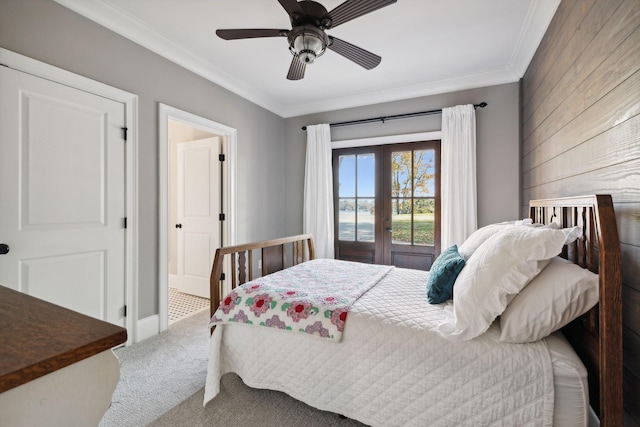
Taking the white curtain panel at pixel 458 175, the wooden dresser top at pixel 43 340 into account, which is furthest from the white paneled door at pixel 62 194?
the white curtain panel at pixel 458 175

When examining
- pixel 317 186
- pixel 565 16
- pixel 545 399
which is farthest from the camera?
pixel 317 186

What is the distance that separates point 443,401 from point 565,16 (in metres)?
2.36

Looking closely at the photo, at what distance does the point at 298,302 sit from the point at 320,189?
2.48 m

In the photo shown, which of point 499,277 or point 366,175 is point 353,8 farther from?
point 366,175

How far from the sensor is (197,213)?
374 centimetres

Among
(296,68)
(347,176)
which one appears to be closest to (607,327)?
(296,68)

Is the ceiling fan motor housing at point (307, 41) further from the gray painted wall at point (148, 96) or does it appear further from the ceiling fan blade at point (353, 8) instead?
the gray painted wall at point (148, 96)

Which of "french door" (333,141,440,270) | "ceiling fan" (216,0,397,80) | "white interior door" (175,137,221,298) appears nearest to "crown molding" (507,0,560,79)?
"french door" (333,141,440,270)

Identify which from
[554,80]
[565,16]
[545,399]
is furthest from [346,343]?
[565,16]

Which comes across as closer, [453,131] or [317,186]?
[453,131]

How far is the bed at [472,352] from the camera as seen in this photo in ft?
3.66

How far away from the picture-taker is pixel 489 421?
1.21 m

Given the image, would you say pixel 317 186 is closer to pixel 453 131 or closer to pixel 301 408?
pixel 453 131

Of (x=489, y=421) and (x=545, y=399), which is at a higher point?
(x=545, y=399)
